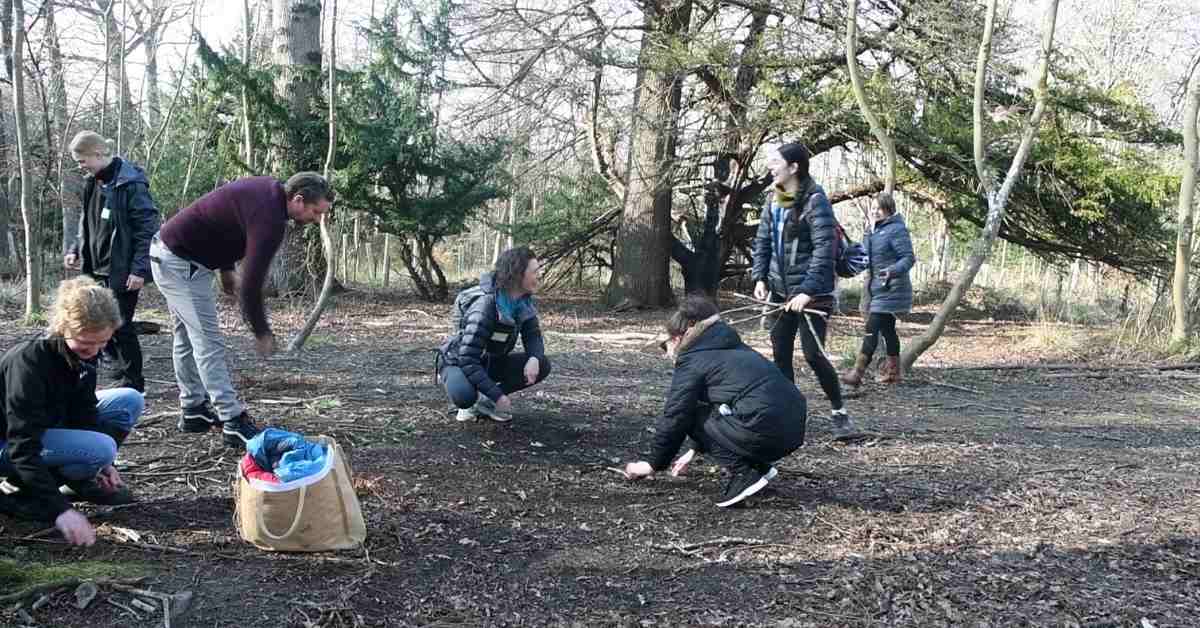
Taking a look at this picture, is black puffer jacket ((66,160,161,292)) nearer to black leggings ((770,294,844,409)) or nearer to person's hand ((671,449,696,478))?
person's hand ((671,449,696,478))

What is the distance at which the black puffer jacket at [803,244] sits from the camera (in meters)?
4.55

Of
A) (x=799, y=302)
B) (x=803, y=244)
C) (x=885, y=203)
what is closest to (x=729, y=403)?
(x=799, y=302)

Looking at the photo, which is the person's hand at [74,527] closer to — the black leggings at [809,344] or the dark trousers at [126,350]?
the dark trousers at [126,350]

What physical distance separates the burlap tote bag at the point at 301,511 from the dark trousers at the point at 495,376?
1.64m

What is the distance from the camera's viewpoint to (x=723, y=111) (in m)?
11.2

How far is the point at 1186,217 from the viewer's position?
866 centimetres

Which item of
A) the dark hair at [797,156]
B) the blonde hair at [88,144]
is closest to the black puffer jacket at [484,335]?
the dark hair at [797,156]

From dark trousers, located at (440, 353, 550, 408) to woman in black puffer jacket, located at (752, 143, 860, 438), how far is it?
4.64 ft

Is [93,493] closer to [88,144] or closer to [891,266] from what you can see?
[88,144]

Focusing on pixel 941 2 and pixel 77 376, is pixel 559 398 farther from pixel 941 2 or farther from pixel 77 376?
pixel 941 2

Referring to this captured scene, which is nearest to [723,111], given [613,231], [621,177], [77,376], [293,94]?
[621,177]

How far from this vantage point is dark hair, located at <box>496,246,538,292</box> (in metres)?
4.46

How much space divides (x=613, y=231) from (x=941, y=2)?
20.7ft

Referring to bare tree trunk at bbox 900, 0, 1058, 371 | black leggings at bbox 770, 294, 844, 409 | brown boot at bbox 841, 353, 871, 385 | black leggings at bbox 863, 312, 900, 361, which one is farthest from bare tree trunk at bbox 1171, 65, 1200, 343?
black leggings at bbox 770, 294, 844, 409
